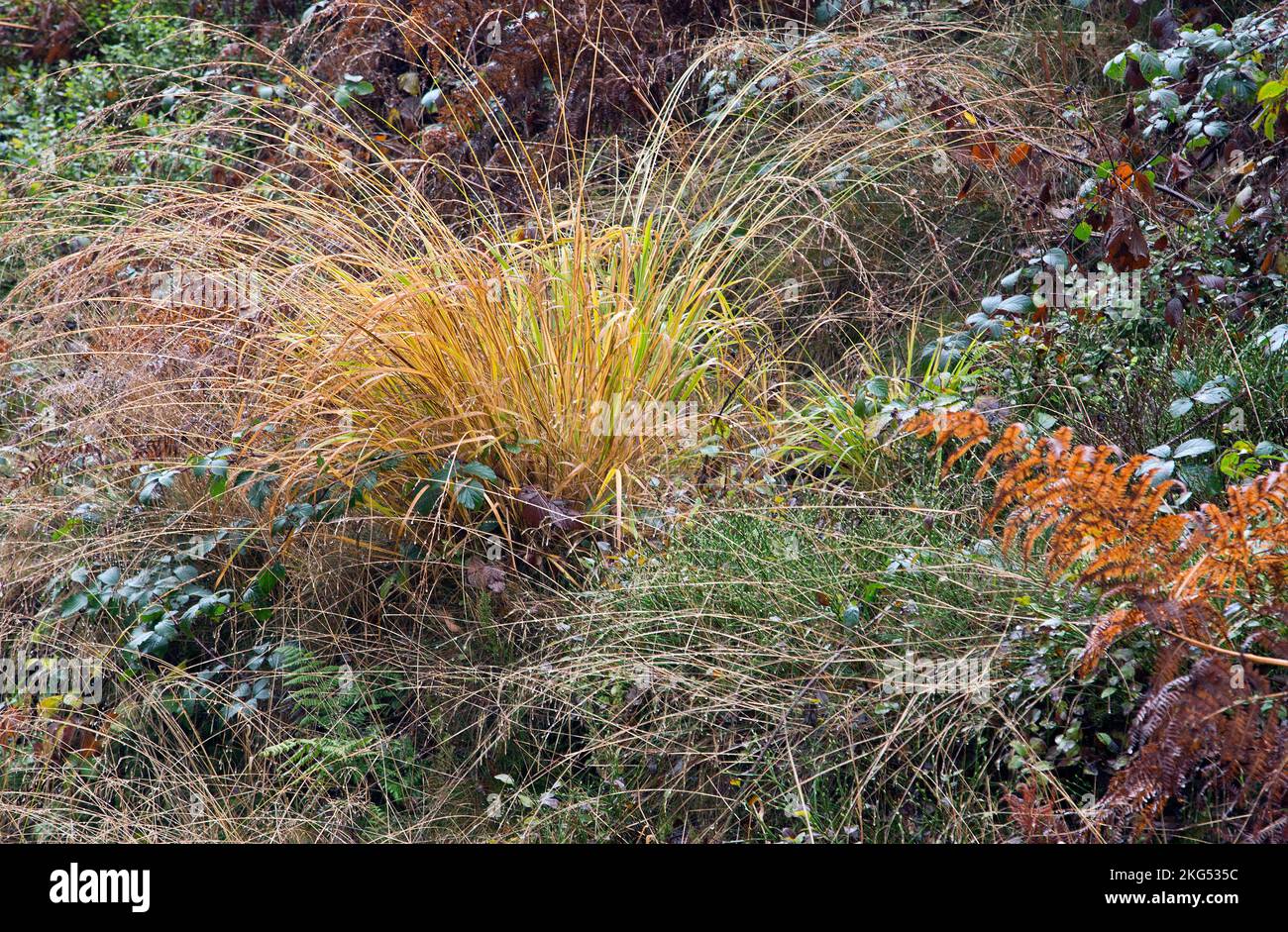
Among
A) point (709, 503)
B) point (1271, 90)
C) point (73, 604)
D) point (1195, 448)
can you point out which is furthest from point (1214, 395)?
point (73, 604)

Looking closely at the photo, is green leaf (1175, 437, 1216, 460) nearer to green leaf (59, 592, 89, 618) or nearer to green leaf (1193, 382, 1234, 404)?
green leaf (1193, 382, 1234, 404)

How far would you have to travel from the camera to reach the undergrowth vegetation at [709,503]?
2.48 m

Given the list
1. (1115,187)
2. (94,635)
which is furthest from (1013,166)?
(94,635)

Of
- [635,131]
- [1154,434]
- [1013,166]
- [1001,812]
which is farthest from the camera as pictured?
[635,131]

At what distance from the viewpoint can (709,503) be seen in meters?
3.56

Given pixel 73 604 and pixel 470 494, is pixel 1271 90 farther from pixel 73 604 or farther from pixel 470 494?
pixel 73 604

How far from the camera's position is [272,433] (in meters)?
3.65

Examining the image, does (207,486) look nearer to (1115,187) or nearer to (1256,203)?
(1115,187)

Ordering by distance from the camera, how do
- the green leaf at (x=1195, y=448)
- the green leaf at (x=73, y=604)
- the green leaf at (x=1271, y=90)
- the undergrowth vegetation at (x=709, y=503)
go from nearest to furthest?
the undergrowth vegetation at (x=709, y=503) → the green leaf at (x=1195, y=448) → the green leaf at (x=1271, y=90) → the green leaf at (x=73, y=604)

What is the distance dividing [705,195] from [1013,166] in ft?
4.35

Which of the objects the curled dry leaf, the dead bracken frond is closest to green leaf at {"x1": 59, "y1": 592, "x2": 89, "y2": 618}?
the curled dry leaf

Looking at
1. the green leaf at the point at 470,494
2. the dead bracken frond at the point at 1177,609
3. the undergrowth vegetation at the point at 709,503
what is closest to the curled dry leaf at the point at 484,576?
the undergrowth vegetation at the point at 709,503

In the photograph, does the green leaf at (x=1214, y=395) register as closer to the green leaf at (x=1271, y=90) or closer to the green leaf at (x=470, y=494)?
the green leaf at (x=1271, y=90)

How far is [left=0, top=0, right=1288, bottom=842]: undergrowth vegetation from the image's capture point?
8.13 ft
